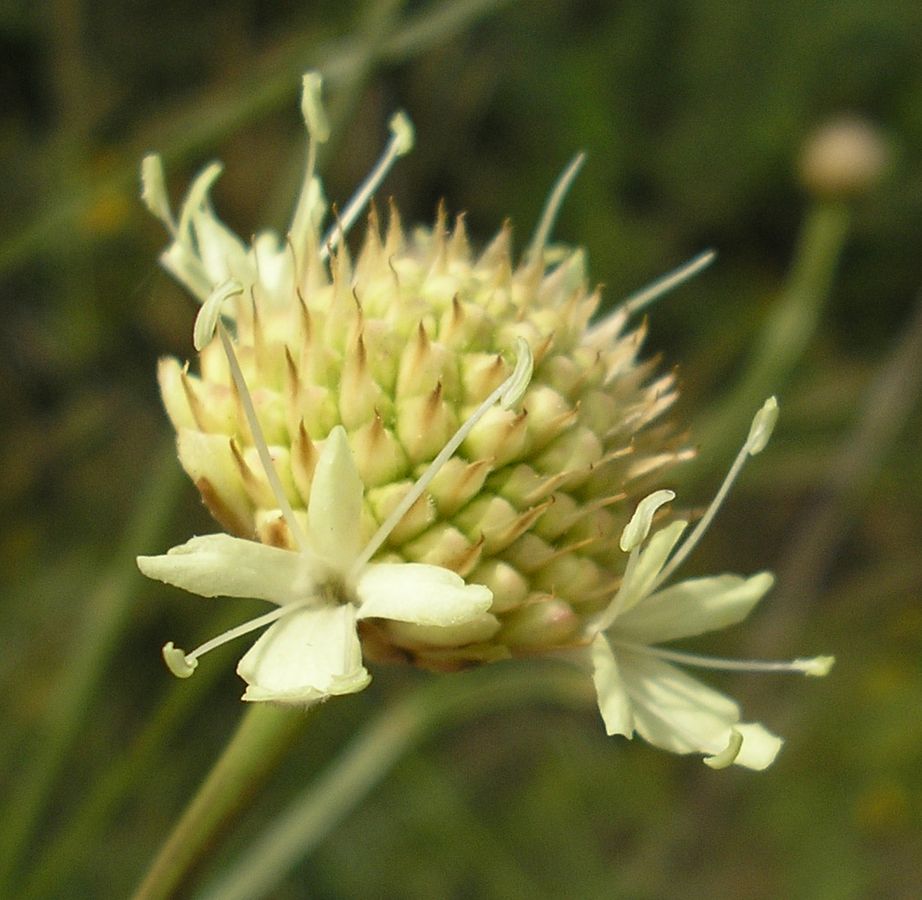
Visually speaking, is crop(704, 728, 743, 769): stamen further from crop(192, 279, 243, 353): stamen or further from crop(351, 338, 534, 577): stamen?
crop(192, 279, 243, 353): stamen

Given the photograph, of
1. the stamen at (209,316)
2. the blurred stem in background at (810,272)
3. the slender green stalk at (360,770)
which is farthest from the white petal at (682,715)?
the blurred stem in background at (810,272)

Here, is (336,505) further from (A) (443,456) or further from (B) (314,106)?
(B) (314,106)

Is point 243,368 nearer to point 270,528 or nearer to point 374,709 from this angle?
point 270,528

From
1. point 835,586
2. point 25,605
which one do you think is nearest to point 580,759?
point 835,586

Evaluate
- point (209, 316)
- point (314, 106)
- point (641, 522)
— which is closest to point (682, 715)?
point (641, 522)

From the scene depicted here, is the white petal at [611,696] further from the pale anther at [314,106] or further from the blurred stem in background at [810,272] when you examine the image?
the blurred stem in background at [810,272]

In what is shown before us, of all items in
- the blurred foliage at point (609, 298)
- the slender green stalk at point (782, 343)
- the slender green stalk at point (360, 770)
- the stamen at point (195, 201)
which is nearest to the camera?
the stamen at point (195, 201)
